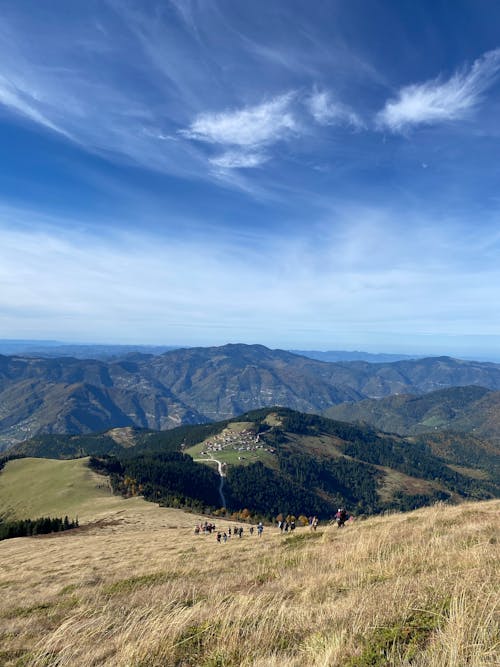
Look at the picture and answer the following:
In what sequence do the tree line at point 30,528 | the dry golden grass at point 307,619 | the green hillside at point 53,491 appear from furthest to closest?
the green hillside at point 53,491, the tree line at point 30,528, the dry golden grass at point 307,619

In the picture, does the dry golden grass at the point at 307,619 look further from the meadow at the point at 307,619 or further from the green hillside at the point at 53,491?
the green hillside at the point at 53,491

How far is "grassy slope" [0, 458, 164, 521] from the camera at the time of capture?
110 metres

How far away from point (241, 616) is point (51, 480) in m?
174

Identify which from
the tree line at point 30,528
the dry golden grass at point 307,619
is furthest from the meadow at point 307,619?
the tree line at point 30,528

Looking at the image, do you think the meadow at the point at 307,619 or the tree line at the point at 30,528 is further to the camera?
the tree line at the point at 30,528

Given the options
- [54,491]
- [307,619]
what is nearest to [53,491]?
[54,491]

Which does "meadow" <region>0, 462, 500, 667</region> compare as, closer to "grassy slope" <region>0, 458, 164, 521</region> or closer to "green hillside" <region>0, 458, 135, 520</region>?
"grassy slope" <region>0, 458, 164, 521</region>

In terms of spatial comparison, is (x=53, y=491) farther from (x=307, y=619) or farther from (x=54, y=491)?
(x=307, y=619)

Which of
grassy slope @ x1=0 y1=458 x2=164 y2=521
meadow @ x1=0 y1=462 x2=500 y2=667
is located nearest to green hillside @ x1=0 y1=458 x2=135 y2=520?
grassy slope @ x1=0 y1=458 x2=164 y2=521

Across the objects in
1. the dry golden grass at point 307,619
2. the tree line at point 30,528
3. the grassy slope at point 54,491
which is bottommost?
the grassy slope at point 54,491

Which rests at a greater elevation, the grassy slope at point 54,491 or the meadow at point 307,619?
the meadow at point 307,619

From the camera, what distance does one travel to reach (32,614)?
426 inches

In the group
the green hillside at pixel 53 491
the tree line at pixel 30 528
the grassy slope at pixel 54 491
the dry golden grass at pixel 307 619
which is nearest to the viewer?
the dry golden grass at pixel 307 619

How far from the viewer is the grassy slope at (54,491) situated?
110163 millimetres
